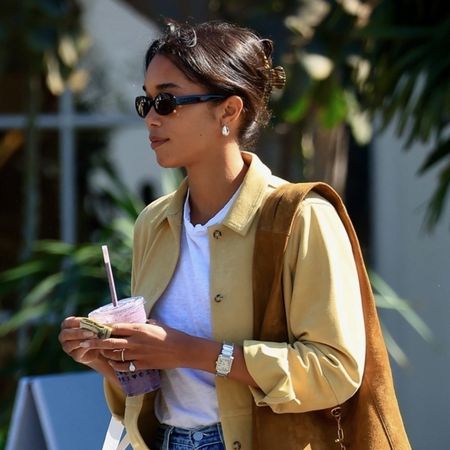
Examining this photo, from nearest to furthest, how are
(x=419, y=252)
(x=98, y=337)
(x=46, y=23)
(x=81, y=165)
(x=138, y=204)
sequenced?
1. (x=98, y=337)
2. (x=138, y=204)
3. (x=46, y=23)
4. (x=419, y=252)
5. (x=81, y=165)

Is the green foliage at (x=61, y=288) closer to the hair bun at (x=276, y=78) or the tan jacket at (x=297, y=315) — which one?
the hair bun at (x=276, y=78)

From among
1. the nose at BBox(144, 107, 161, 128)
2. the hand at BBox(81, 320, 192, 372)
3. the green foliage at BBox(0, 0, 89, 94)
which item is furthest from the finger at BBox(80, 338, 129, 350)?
the green foliage at BBox(0, 0, 89, 94)

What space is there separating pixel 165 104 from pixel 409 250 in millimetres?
5256

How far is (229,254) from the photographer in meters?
2.38

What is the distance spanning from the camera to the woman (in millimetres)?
2244

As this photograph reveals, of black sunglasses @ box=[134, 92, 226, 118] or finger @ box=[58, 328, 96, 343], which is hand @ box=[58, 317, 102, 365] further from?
black sunglasses @ box=[134, 92, 226, 118]

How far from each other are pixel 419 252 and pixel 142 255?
4.80 m

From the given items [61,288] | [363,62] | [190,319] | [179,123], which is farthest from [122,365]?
[363,62]

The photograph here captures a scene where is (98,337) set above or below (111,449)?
above

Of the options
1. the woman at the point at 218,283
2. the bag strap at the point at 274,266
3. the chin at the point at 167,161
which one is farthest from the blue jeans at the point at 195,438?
the chin at the point at 167,161

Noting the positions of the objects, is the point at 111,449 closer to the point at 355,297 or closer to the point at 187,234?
the point at 187,234

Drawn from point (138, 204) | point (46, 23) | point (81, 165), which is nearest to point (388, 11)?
point (138, 204)

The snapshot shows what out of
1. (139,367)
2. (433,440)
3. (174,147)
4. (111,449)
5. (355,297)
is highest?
(174,147)

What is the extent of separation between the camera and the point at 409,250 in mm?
7480
